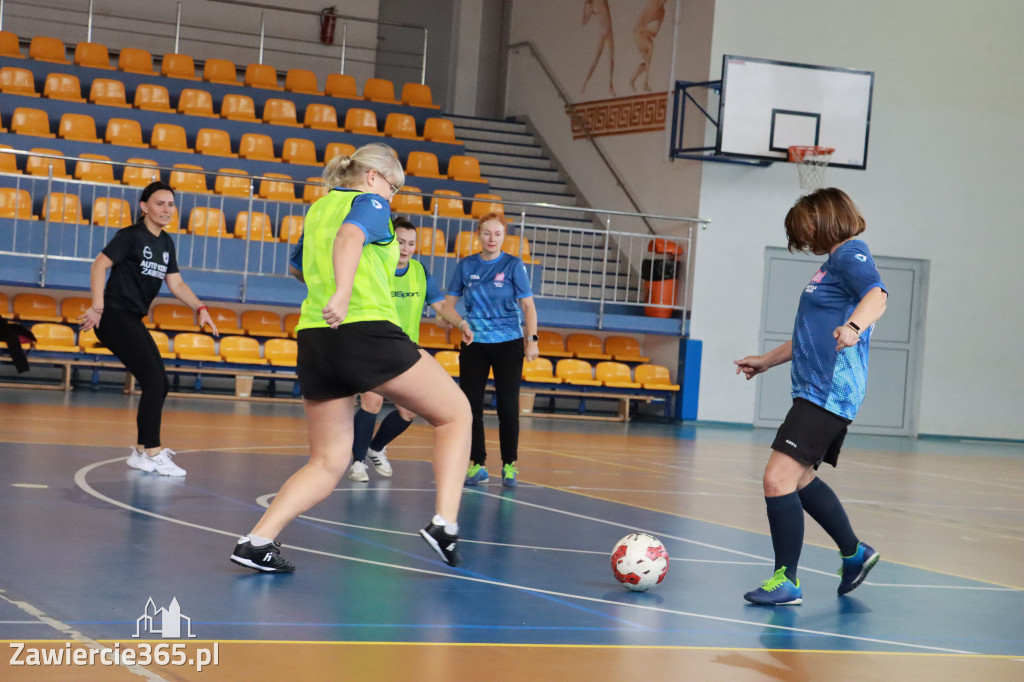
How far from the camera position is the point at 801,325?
17.8ft

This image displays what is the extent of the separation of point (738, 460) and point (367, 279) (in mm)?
8663

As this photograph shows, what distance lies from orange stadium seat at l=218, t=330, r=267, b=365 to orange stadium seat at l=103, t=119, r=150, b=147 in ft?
13.9

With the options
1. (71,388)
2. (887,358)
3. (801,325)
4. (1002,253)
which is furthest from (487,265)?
(1002,253)

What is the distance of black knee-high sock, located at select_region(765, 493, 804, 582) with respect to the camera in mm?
5332

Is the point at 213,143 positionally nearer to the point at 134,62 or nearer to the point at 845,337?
the point at 134,62

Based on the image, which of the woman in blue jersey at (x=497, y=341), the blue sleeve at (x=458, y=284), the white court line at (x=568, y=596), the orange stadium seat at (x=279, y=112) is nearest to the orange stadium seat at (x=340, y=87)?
the orange stadium seat at (x=279, y=112)

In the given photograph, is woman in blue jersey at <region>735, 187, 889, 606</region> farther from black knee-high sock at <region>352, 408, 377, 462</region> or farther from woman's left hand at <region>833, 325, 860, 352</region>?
black knee-high sock at <region>352, 408, 377, 462</region>

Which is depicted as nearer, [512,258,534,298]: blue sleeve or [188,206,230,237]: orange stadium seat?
[512,258,534,298]: blue sleeve

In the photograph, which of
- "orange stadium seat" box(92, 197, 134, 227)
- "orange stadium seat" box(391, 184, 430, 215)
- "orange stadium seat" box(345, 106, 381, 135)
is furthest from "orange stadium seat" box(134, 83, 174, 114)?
"orange stadium seat" box(391, 184, 430, 215)

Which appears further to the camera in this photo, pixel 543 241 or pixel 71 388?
pixel 543 241

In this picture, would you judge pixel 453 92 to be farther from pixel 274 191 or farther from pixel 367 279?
pixel 367 279

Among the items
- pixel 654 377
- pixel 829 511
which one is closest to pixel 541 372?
pixel 654 377

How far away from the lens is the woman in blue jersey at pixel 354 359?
16.4 feet

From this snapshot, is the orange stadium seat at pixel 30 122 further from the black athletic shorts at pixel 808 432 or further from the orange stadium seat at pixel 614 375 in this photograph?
the black athletic shorts at pixel 808 432
